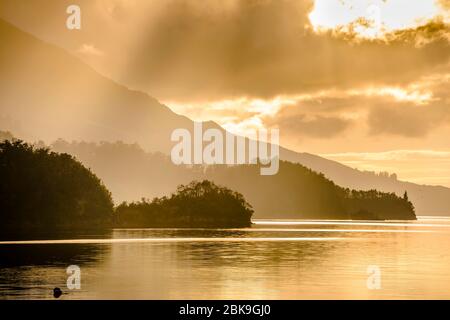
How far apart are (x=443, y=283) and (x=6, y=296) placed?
38.6 metres

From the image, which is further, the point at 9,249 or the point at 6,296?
the point at 9,249

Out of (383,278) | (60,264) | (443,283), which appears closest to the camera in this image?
(443,283)

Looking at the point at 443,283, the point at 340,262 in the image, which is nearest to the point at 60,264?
the point at 340,262

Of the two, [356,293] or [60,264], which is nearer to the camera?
[356,293]

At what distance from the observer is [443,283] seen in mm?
62375

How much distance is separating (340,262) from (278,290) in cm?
3445

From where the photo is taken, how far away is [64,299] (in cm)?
4944
